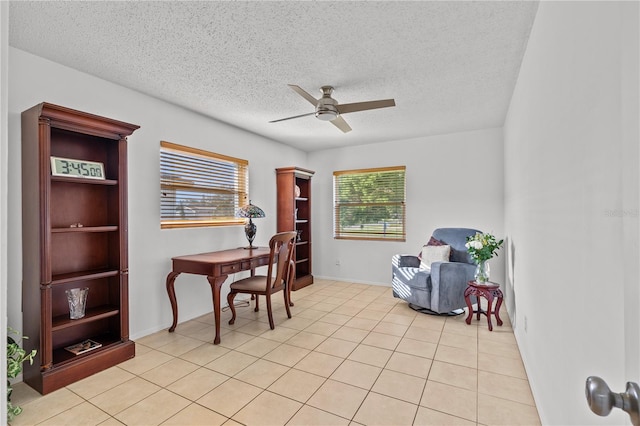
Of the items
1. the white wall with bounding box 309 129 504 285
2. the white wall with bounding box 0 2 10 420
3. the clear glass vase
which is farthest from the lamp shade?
the white wall with bounding box 0 2 10 420

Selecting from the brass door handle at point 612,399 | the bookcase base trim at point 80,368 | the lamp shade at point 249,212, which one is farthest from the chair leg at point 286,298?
the brass door handle at point 612,399

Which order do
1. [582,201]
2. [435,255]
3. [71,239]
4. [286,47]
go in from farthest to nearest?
[435,255] → [71,239] → [286,47] → [582,201]

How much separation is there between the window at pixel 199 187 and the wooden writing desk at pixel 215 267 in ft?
1.67

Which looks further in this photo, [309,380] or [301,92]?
[301,92]

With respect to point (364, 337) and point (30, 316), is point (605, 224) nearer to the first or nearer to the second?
point (364, 337)

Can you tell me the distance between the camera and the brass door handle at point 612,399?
49 cm

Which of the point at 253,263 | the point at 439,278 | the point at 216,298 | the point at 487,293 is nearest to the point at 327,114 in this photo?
the point at 253,263

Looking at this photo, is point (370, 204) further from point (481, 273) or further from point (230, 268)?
point (230, 268)

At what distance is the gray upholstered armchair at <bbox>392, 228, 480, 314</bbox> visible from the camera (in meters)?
3.49

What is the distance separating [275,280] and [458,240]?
2.39 meters

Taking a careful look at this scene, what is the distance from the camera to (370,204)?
5340mm

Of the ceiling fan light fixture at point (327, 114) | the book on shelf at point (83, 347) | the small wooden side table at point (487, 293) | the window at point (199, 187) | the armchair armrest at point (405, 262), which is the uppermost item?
the ceiling fan light fixture at point (327, 114)

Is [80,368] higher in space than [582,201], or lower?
lower

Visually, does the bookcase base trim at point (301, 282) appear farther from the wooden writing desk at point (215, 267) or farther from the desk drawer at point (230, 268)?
the desk drawer at point (230, 268)
